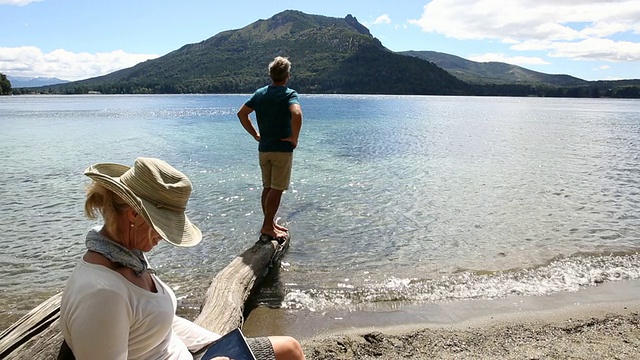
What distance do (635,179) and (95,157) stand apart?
22.0 m

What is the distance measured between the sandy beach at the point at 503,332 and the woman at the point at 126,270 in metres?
2.89

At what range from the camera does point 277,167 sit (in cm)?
753

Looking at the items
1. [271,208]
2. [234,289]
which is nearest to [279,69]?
[271,208]

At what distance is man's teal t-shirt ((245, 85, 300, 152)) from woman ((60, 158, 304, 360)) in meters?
4.56

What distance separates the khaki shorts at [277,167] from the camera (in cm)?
749

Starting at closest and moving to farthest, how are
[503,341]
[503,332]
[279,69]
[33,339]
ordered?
[33,339] < [503,341] < [503,332] < [279,69]

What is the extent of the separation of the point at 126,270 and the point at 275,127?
5.13m

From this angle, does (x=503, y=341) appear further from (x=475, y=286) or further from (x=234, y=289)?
(x=234, y=289)

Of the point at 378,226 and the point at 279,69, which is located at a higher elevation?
the point at 279,69

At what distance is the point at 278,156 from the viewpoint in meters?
7.49

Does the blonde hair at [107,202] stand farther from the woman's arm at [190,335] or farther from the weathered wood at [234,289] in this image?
the weathered wood at [234,289]

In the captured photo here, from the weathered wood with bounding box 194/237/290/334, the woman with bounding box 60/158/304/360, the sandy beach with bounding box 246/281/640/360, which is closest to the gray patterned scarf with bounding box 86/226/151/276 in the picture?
the woman with bounding box 60/158/304/360

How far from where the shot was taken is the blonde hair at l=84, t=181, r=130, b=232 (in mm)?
2469

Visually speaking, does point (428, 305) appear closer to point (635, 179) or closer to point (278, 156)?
point (278, 156)
